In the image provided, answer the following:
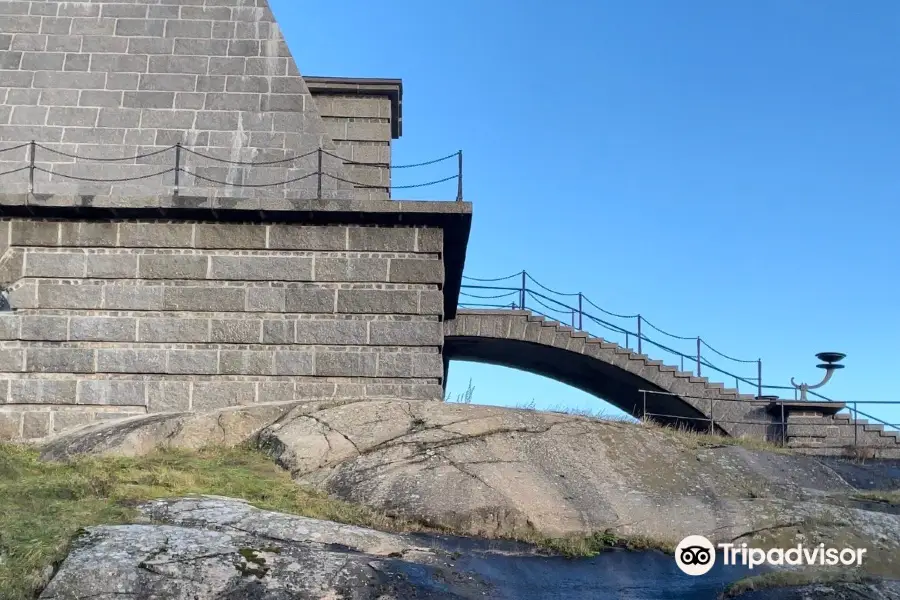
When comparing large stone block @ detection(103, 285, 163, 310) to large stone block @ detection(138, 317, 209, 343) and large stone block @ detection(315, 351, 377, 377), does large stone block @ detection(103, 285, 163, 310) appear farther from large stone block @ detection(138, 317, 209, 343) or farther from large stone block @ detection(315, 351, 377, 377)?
large stone block @ detection(315, 351, 377, 377)

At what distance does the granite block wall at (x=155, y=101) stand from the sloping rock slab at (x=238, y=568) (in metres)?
8.26

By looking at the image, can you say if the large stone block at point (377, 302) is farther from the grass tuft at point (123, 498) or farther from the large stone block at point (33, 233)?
the large stone block at point (33, 233)

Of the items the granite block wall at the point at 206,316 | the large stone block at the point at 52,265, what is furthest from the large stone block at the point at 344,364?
the large stone block at the point at 52,265

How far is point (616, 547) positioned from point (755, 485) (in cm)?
276

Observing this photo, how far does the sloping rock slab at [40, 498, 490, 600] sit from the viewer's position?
7395mm

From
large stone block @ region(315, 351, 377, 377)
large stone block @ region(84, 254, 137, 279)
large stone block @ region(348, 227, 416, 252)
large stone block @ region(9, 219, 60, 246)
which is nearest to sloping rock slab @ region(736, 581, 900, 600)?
large stone block @ region(315, 351, 377, 377)

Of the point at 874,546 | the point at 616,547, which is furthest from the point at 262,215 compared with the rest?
the point at 874,546

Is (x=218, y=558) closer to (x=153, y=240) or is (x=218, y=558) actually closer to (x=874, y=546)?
(x=874, y=546)

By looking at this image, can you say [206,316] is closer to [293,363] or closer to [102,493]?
[293,363]

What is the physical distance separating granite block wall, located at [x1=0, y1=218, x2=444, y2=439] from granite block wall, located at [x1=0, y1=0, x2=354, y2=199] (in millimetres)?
1076

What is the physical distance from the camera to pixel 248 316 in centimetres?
1491

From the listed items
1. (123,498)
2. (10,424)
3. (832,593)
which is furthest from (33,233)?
(832,593)

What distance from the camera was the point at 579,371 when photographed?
26.6 m

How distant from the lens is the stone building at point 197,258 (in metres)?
14.7
